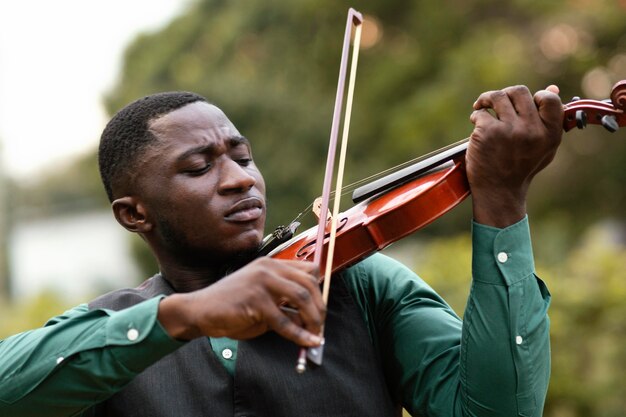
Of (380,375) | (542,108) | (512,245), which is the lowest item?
(380,375)

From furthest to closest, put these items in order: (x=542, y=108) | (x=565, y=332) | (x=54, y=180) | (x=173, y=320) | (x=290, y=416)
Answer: (x=54, y=180)
(x=565, y=332)
(x=290, y=416)
(x=542, y=108)
(x=173, y=320)

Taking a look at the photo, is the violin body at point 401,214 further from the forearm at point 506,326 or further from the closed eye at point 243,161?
the closed eye at point 243,161

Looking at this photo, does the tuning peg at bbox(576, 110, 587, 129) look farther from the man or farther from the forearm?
the forearm

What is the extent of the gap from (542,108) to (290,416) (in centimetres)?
101

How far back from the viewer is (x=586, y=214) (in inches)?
543

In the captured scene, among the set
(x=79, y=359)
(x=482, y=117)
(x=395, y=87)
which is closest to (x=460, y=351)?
(x=482, y=117)

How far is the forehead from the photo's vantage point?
121 inches

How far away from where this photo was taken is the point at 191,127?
3.08 meters

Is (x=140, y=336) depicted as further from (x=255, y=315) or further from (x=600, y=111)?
(x=600, y=111)

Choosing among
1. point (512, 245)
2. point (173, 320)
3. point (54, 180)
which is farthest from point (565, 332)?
point (54, 180)

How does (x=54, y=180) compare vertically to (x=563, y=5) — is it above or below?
below

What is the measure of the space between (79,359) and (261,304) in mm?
558

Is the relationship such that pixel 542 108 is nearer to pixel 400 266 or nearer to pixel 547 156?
pixel 547 156

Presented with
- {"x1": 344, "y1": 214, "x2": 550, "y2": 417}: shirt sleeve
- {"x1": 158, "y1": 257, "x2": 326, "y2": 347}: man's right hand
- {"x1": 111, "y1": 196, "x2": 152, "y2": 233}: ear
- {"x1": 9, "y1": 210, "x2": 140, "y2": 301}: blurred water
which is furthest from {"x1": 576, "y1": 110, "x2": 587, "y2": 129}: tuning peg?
{"x1": 9, "y1": 210, "x2": 140, "y2": 301}: blurred water
